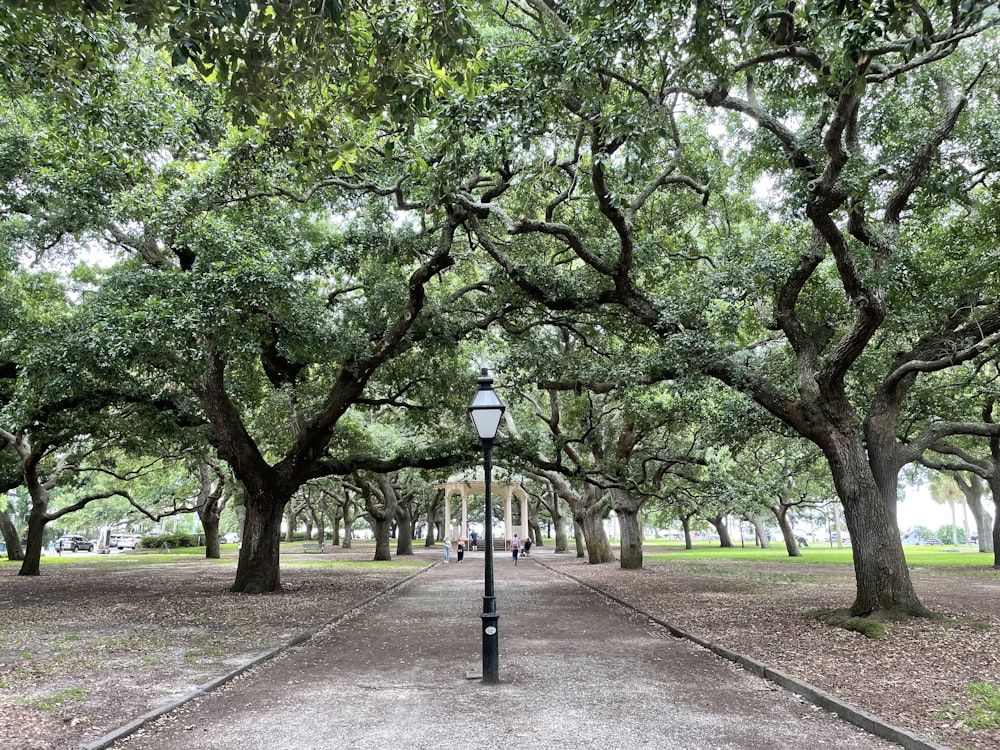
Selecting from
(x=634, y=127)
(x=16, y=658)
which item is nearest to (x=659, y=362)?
(x=634, y=127)

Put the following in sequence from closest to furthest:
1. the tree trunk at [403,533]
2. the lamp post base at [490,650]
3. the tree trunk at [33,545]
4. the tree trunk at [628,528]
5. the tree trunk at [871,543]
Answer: the lamp post base at [490,650] → the tree trunk at [871,543] → the tree trunk at [33,545] → the tree trunk at [628,528] → the tree trunk at [403,533]

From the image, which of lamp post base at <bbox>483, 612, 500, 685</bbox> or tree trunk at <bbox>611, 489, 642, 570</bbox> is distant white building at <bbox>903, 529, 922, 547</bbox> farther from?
lamp post base at <bbox>483, 612, 500, 685</bbox>

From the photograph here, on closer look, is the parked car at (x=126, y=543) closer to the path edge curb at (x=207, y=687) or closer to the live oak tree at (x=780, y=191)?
the path edge curb at (x=207, y=687)

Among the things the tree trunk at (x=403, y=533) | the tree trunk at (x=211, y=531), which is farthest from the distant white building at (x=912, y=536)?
the tree trunk at (x=211, y=531)

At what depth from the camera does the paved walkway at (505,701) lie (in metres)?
5.00

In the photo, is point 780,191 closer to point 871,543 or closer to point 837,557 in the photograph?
point 871,543

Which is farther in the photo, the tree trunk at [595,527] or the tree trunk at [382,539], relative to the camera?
the tree trunk at [382,539]

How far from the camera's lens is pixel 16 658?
7.64 metres

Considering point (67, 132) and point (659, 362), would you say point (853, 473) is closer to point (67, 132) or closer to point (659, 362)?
point (659, 362)

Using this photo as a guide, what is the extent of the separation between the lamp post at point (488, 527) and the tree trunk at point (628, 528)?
16348mm

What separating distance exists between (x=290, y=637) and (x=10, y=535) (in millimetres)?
25817

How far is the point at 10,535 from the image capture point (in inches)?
1099

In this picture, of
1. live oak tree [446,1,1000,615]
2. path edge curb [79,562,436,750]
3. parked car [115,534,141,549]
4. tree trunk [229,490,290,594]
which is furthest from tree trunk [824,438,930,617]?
parked car [115,534,141,549]

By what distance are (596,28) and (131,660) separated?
27.5ft
